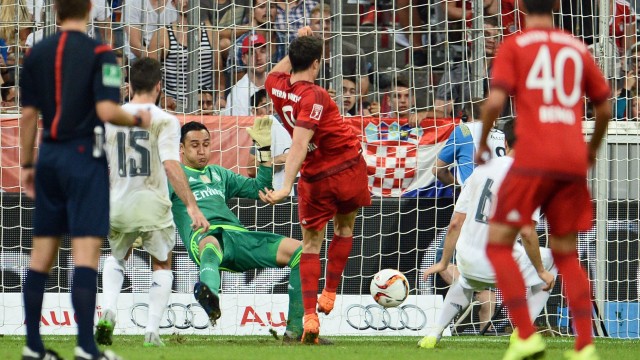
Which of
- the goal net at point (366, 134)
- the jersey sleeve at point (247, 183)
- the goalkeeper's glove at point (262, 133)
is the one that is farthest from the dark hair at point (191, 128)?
the goal net at point (366, 134)

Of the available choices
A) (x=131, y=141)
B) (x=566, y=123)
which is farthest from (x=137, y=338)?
(x=566, y=123)

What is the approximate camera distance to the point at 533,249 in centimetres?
823

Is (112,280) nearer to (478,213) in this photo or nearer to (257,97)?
(478,213)

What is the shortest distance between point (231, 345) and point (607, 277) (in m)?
4.63

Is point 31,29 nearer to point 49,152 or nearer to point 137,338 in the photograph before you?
point 137,338

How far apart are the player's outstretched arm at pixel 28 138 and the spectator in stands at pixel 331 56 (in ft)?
21.3

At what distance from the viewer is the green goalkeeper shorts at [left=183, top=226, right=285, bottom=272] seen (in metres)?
9.39

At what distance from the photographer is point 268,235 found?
946 centimetres

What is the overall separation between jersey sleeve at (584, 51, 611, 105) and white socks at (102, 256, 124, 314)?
3844 mm

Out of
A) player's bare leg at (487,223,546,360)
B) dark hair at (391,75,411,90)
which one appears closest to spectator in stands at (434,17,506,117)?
dark hair at (391,75,411,90)

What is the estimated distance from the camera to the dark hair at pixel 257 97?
1243 cm

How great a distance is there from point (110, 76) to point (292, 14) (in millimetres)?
7309

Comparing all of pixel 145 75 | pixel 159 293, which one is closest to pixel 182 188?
pixel 145 75

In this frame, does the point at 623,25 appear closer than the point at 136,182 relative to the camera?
No
